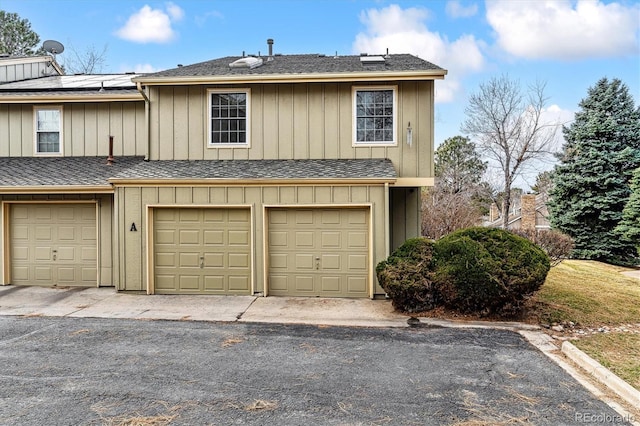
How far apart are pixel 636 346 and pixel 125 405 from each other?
22.9 feet

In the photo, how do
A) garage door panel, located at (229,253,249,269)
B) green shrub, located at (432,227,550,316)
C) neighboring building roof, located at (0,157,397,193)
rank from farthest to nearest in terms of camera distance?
garage door panel, located at (229,253,249,269) → neighboring building roof, located at (0,157,397,193) → green shrub, located at (432,227,550,316)

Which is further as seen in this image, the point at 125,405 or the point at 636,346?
the point at 636,346

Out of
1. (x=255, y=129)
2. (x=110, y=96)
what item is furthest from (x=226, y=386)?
(x=110, y=96)

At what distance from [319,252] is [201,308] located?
2847mm

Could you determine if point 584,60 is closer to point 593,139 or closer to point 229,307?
point 593,139

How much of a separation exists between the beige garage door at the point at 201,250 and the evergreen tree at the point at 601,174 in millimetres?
16751

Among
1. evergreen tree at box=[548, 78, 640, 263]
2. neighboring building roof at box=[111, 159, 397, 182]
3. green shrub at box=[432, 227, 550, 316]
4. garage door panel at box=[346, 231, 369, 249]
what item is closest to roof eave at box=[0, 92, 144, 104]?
neighboring building roof at box=[111, 159, 397, 182]

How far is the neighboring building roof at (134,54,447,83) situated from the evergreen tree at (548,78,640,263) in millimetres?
12372

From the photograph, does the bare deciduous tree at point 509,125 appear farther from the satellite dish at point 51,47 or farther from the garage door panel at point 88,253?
the satellite dish at point 51,47

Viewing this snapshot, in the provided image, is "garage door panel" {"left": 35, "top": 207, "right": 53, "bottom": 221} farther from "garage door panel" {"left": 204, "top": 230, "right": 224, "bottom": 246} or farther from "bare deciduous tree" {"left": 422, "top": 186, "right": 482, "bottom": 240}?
"bare deciduous tree" {"left": 422, "top": 186, "right": 482, "bottom": 240}

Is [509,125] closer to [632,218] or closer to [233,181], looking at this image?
[632,218]

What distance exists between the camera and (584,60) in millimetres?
22391

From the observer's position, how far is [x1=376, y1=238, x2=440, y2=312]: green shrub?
7.62 meters

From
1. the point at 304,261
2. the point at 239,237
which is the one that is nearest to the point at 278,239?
the point at 304,261
